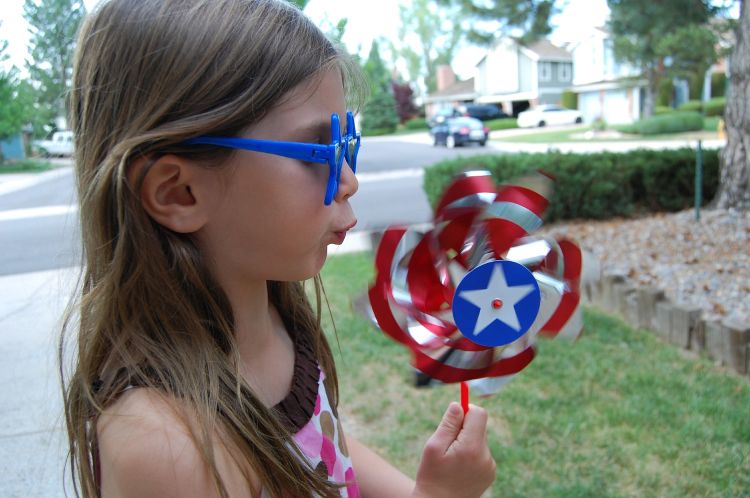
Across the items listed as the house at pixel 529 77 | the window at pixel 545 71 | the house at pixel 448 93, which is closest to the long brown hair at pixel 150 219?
the house at pixel 529 77

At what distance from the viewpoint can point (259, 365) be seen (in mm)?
1226

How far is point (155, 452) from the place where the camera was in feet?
2.96

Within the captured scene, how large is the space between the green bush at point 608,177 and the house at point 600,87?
113ft

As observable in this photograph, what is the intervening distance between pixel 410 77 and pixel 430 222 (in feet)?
211

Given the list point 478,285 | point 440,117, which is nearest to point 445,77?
point 440,117

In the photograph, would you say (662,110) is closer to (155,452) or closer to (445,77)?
(445,77)

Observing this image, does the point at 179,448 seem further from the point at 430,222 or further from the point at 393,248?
the point at 430,222

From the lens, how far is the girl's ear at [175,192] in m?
1.00

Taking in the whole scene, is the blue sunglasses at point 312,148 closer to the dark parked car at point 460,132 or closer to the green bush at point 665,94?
the dark parked car at point 460,132

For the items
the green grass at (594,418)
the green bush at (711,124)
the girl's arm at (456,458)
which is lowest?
the green grass at (594,418)

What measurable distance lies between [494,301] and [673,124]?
93.3 feet

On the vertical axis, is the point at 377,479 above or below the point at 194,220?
below

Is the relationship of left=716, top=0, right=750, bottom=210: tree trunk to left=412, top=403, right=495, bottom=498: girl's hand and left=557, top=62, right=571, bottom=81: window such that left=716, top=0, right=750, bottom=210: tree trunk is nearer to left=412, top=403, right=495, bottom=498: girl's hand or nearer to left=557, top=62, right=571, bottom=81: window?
left=412, top=403, right=495, bottom=498: girl's hand

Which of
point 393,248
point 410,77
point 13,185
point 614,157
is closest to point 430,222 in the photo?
point 393,248
